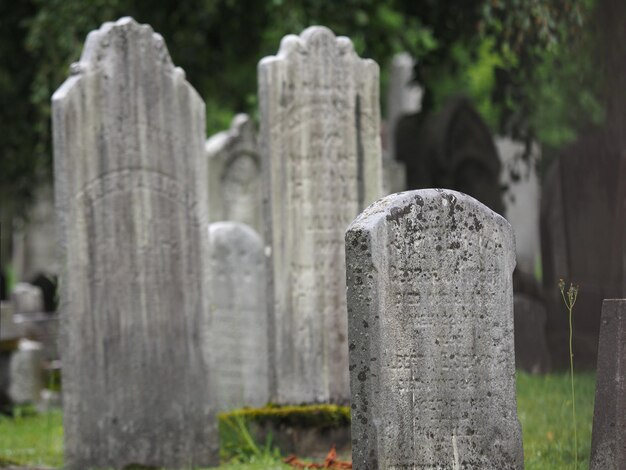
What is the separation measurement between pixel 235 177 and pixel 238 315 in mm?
3176

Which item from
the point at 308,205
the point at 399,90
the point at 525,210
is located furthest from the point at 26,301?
the point at 399,90

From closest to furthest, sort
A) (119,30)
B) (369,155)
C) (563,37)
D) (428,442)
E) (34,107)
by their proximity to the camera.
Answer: (428,442)
(119,30)
(369,155)
(563,37)
(34,107)

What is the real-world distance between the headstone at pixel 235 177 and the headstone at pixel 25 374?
2.36m

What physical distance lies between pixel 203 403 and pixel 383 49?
9.34 metres

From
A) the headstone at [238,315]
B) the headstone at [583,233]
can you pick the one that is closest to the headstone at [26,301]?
the headstone at [238,315]

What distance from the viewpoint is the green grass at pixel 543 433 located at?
6.98 meters

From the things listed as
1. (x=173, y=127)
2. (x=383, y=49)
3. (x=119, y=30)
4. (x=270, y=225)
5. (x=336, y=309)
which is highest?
(x=383, y=49)

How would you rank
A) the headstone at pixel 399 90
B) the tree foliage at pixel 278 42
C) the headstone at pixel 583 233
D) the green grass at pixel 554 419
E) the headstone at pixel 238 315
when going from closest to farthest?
the green grass at pixel 554 419 < the headstone at pixel 583 233 < the headstone at pixel 238 315 < the tree foliage at pixel 278 42 < the headstone at pixel 399 90

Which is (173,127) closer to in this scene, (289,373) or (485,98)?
(289,373)

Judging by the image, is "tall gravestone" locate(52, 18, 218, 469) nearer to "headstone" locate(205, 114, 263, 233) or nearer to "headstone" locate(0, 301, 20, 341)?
"headstone" locate(0, 301, 20, 341)

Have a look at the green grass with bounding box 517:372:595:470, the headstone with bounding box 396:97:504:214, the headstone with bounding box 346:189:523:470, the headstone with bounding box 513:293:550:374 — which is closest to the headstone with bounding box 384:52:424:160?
the headstone with bounding box 396:97:504:214

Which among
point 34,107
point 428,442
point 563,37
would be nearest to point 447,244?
point 428,442

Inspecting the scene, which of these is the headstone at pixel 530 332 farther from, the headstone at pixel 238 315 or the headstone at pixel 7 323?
the headstone at pixel 7 323

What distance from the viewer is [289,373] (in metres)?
8.70
